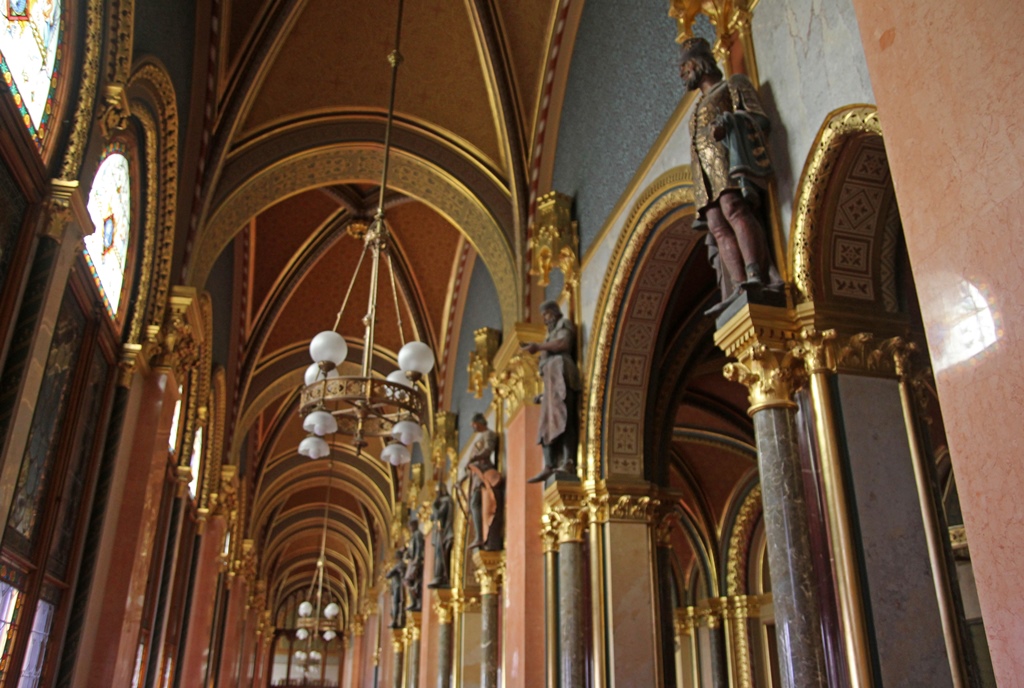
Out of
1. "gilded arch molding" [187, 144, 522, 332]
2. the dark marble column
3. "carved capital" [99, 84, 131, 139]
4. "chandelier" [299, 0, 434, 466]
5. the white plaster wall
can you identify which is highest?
"gilded arch molding" [187, 144, 522, 332]

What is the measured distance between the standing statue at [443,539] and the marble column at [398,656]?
17.7 ft

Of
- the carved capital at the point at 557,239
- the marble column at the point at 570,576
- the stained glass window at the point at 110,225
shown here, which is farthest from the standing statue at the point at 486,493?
the stained glass window at the point at 110,225

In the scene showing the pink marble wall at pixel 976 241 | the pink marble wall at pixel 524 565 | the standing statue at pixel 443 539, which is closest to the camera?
the pink marble wall at pixel 976 241

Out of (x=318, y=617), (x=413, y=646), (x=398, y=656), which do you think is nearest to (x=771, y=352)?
(x=413, y=646)

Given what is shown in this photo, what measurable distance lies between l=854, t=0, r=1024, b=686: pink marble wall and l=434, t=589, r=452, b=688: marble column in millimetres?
10578

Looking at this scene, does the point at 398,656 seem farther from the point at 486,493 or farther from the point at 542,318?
the point at 542,318

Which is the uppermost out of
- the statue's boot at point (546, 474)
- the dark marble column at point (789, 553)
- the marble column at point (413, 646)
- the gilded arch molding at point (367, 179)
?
the gilded arch molding at point (367, 179)

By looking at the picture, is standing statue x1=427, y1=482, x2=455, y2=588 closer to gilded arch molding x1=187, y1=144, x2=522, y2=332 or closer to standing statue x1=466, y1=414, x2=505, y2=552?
standing statue x1=466, y1=414, x2=505, y2=552

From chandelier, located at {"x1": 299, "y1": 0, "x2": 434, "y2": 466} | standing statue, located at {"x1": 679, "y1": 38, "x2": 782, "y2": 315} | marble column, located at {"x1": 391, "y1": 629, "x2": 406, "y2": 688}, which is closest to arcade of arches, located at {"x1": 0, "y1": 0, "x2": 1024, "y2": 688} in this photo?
standing statue, located at {"x1": 679, "y1": 38, "x2": 782, "y2": 315}

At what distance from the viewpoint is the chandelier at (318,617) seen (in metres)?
21.8

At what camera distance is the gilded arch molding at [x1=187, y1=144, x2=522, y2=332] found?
369 inches

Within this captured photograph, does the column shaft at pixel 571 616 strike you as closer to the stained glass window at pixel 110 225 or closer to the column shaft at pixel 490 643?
the column shaft at pixel 490 643

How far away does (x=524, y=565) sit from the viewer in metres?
7.59

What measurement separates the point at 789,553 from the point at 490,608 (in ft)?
21.1
